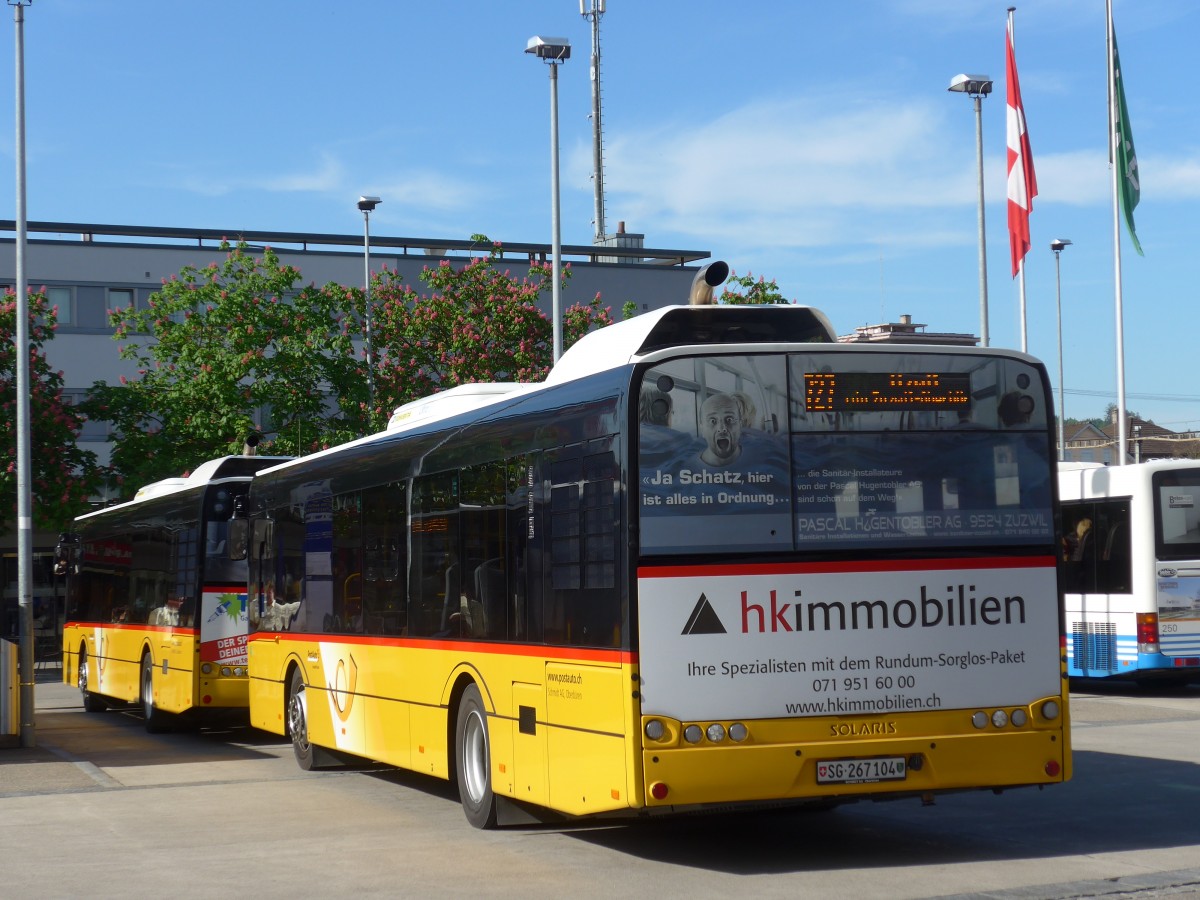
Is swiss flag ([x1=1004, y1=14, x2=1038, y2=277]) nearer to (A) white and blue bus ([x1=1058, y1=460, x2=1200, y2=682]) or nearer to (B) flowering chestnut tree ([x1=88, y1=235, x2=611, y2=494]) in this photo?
(A) white and blue bus ([x1=1058, y1=460, x2=1200, y2=682])

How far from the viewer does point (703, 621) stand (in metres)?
9.28

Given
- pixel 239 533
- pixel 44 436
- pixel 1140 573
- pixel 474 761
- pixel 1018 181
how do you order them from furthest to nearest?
pixel 44 436 < pixel 1018 181 < pixel 1140 573 < pixel 239 533 < pixel 474 761

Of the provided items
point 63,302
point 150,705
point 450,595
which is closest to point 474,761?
point 450,595

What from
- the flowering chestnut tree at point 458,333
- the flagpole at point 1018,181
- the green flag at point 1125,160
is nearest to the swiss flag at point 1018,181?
the flagpole at point 1018,181

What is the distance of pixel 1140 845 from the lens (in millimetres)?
10102

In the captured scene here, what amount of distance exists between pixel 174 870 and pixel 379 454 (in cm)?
467

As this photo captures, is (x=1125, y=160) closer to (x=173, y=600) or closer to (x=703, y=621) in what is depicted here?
(x=173, y=600)

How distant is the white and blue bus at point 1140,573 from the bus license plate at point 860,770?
12997 mm

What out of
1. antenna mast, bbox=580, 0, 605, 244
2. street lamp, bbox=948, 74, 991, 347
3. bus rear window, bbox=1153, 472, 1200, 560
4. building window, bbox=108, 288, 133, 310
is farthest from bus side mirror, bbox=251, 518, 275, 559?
antenna mast, bbox=580, 0, 605, 244

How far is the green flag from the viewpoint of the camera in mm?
30609

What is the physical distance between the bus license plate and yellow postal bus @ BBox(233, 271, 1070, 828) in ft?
0.05

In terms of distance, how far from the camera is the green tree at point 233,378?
36500 millimetres

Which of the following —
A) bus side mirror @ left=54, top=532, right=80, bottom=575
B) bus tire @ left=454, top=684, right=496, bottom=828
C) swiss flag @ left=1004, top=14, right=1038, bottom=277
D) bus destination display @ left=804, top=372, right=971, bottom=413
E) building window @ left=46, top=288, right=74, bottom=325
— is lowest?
bus tire @ left=454, top=684, right=496, bottom=828

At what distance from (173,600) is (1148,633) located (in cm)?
1212
